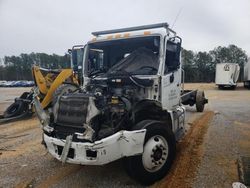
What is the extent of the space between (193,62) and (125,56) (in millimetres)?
69847

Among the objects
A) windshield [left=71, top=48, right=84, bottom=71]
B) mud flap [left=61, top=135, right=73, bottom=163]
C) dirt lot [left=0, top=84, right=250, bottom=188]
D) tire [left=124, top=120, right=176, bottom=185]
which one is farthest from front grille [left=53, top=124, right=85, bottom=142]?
windshield [left=71, top=48, right=84, bottom=71]

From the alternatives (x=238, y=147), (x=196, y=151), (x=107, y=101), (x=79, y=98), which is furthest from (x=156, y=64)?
(x=238, y=147)

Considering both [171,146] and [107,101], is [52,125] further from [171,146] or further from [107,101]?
[171,146]

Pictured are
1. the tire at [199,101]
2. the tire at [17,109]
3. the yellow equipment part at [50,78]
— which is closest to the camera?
the yellow equipment part at [50,78]

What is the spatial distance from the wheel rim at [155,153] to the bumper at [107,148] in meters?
0.21

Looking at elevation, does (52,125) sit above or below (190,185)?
above

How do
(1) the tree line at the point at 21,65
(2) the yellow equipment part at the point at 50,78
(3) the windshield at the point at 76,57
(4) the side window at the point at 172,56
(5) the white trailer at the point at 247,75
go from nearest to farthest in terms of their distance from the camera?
(4) the side window at the point at 172,56 → (3) the windshield at the point at 76,57 → (2) the yellow equipment part at the point at 50,78 → (5) the white trailer at the point at 247,75 → (1) the tree line at the point at 21,65

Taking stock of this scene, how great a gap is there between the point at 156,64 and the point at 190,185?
2.25 m

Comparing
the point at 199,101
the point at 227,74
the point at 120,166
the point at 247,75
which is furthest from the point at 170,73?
the point at 247,75

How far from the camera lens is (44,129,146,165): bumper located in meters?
4.14

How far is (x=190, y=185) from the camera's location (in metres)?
4.47

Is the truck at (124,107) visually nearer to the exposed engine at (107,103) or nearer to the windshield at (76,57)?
the exposed engine at (107,103)

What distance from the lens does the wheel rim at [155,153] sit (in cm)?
453

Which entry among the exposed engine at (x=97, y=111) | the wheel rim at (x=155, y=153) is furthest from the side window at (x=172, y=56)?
the wheel rim at (x=155, y=153)
